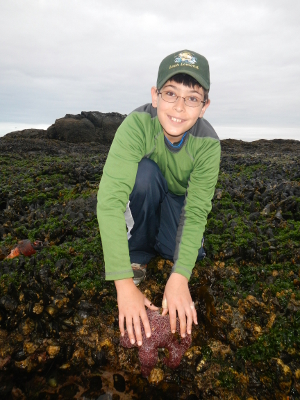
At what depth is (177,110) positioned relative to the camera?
118 inches

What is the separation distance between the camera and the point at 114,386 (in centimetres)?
270

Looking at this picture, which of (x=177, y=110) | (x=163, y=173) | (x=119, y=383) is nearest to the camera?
(x=119, y=383)

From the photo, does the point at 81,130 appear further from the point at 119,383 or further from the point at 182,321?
the point at 182,321

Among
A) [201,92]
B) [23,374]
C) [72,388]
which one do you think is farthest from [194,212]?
[23,374]

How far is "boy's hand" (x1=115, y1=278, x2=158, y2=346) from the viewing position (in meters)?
2.40

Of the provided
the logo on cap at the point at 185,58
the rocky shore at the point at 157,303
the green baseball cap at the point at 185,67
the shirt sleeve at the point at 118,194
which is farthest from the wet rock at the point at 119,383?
the logo on cap at the point at 185,58

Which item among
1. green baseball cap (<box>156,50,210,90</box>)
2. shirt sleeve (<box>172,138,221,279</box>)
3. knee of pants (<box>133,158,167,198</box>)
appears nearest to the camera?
green baseball cap (<box>156,50,210,90</box>)

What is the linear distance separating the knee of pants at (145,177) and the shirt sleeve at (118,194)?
16cm

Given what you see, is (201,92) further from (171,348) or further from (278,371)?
(278,371)

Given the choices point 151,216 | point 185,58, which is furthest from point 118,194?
point 185,58

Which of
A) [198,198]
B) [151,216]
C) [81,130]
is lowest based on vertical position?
[151,216]

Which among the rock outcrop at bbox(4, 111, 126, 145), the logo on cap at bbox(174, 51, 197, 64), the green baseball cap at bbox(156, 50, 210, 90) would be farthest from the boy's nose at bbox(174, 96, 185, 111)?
the rock outcrop at bbox(4, 111, 126, 145)

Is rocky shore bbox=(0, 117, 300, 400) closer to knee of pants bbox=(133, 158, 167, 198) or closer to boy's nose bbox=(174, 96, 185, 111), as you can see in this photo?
knee of pants bbox=(133, 158, 167, 198)

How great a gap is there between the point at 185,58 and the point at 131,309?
8.11 ft
